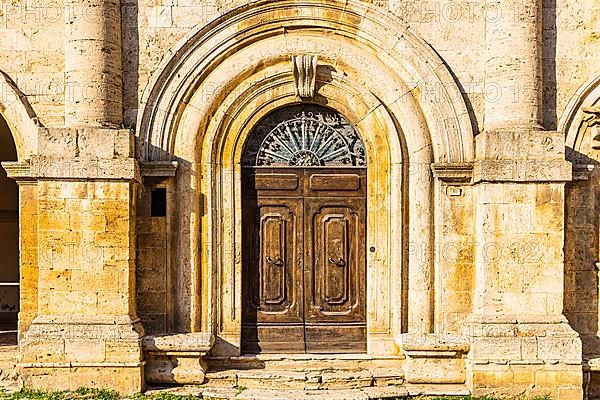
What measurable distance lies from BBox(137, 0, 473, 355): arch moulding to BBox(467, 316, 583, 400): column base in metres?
0.82

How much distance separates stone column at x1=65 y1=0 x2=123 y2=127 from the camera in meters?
8.47

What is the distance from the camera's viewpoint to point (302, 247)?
910cm

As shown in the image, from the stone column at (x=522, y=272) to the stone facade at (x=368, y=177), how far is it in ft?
0.07

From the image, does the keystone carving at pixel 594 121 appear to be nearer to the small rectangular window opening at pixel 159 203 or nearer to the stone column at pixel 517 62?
the stone column at pixel 517 62

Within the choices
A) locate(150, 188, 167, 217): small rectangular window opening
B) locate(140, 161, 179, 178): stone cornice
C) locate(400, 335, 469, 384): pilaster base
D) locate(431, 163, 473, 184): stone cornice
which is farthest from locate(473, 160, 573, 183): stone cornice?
locate(150, 188, 167, 217): small rectangular window opening

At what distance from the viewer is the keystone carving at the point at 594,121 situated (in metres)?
8.66

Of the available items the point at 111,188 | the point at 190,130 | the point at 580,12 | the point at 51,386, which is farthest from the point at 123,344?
the point at 580,12

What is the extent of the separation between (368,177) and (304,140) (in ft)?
3.00

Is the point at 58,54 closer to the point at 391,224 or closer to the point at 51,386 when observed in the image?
the point at 51,386

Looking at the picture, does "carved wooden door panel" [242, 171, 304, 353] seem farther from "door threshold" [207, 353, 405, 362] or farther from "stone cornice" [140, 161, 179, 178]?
"stone cornice" [140, 161, 179, 178]

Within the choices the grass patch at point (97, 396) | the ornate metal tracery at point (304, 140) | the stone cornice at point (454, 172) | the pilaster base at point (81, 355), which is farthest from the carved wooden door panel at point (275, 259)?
the stone cornice at point (454, 172)

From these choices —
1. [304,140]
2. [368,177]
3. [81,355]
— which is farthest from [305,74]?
[81,355]

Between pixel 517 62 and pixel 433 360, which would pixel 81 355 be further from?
pixel 517 62

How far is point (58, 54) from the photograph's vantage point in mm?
8734
